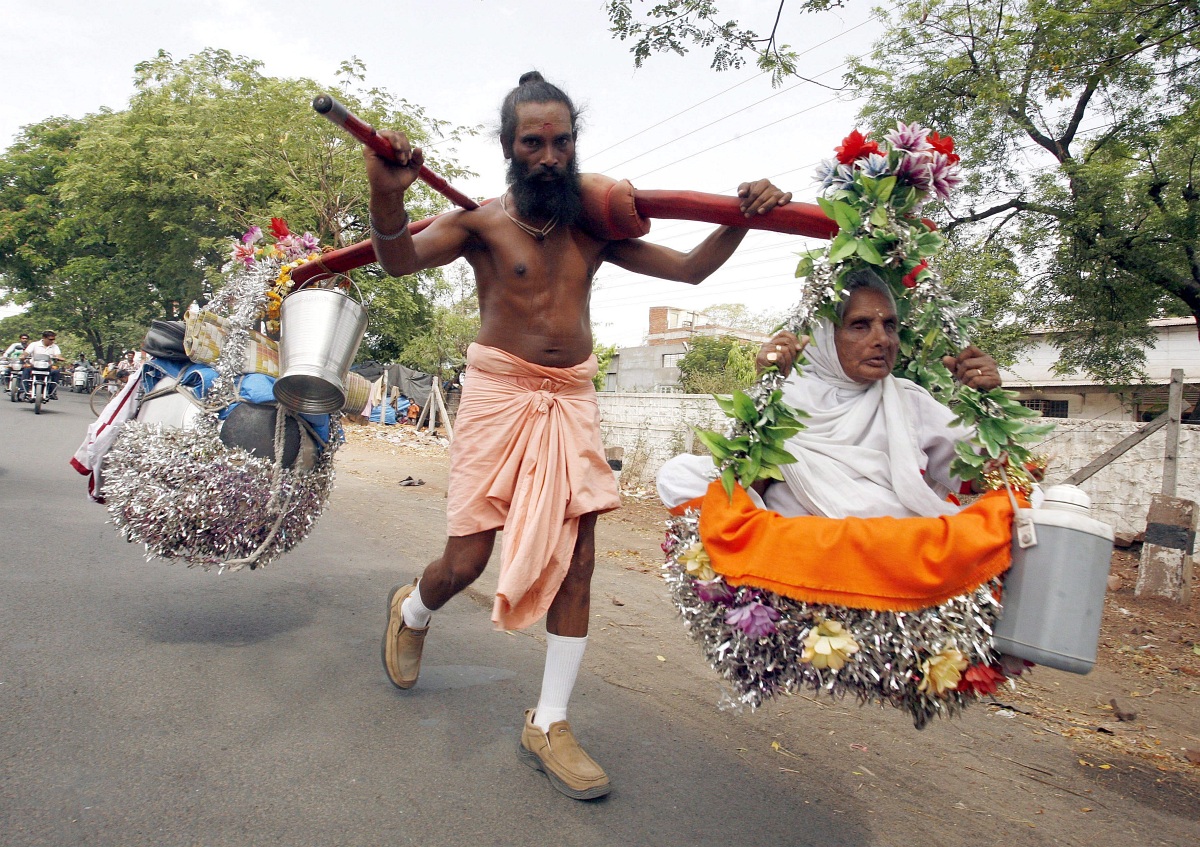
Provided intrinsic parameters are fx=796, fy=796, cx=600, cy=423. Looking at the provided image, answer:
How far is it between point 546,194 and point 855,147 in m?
1.09

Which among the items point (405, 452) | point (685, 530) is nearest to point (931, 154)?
point (685, 530)

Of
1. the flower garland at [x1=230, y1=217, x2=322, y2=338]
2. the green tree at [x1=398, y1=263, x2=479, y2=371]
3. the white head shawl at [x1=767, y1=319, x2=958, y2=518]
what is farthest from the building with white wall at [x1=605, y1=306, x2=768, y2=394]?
the white head shawl at [x1=767, y1=319, x2=958, y2=518]

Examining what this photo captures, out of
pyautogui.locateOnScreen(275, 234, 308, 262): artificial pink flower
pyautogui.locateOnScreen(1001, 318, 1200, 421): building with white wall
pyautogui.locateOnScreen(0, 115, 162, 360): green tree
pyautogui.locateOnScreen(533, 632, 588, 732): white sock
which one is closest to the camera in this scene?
pyautogui.locateOnScreen(533, 632, 588, 732): white sock

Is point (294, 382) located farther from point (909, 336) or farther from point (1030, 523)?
point (1030, 523)

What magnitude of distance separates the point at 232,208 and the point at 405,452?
8.98 metres

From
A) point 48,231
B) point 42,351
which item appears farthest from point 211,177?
point 48,231

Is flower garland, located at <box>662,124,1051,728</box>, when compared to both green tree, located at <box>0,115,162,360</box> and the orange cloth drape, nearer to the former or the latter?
the orange cloth drape

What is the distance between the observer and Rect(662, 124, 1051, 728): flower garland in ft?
6.48

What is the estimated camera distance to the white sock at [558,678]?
9.25 ft

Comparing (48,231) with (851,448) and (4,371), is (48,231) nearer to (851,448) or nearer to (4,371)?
(4,371)

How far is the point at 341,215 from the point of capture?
16.8 meters

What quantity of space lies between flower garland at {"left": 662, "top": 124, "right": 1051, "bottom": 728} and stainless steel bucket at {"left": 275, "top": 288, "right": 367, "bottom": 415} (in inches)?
73.5

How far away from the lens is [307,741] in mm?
2834

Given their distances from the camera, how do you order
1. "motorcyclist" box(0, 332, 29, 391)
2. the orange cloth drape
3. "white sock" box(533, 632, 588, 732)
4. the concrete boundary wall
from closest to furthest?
1. the orange cloth drape
2. "white sock" box(533, 632, 588, 732)
3. the concrete boundary wall
4. "motorcyclist" box(0, 332, 29, 391)
